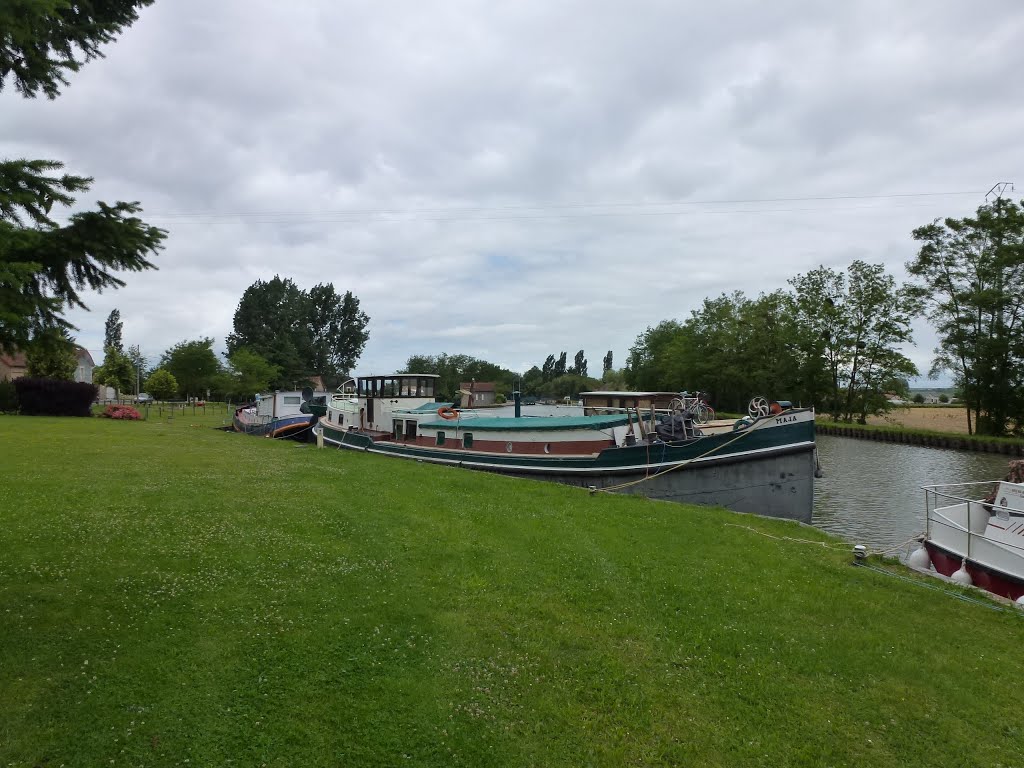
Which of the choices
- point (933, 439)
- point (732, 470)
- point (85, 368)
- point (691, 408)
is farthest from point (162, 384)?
point (933, 439)

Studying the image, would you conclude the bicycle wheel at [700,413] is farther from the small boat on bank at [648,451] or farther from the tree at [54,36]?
the tree at [54,36]

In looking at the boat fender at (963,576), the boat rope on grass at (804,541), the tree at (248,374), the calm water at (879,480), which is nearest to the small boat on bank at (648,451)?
the calm water at (879,480)

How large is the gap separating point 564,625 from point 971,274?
58.1 meters

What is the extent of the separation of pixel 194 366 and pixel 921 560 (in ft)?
237

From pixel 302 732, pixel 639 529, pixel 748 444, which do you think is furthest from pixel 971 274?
pixel 302 732

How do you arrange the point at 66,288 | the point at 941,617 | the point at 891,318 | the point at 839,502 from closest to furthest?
the point at 66,288 < the point at 941,617 < the point at 839,502 < the point at 891,318

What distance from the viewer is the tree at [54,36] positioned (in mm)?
4430

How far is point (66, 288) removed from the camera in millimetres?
5418

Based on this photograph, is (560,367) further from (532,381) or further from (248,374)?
(248,374)

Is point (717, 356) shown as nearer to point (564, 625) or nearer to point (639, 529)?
point (639, 529)

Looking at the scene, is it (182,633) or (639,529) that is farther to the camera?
(639,529)

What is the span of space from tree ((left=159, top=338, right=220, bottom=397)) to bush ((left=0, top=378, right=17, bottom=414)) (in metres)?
29.3

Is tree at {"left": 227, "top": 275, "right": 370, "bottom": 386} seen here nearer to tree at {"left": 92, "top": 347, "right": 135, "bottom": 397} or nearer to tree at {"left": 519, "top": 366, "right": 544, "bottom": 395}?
tree at {"left": 92, "top": 347, "right": 135, "bottom": 397}

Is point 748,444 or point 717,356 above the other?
point 717,356
